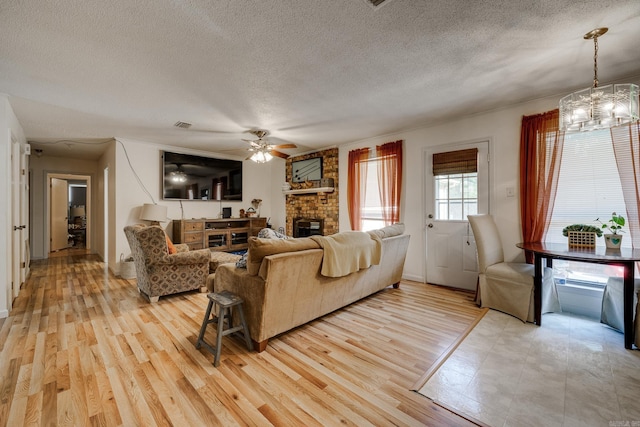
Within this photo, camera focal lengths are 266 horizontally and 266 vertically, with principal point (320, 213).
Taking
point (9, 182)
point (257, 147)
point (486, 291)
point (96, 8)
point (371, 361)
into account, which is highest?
point (96, 8)

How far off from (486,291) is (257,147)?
3.40 m

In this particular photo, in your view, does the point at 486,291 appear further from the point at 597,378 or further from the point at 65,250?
the point at 65,250

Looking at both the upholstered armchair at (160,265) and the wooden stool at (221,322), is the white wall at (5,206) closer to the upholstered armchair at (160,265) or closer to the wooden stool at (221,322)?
the upholstered armchair at (160,265)

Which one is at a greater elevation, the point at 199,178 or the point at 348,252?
the point at 199,178

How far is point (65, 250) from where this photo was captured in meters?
7.06

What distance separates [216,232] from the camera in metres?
A: 5.25

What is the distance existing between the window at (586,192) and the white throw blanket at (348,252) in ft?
6.79

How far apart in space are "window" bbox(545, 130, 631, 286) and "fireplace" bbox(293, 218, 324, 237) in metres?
3.63

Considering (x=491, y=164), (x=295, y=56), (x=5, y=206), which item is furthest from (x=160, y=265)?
(x=491, y=164)

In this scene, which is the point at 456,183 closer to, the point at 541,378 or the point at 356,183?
the point at 356,183

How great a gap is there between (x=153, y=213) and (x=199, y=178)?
1233 mm

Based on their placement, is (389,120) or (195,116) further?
(389,120)

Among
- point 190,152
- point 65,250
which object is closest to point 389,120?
point 190,152

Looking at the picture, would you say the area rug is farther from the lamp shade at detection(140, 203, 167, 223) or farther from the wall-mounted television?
the wall-mounted television
